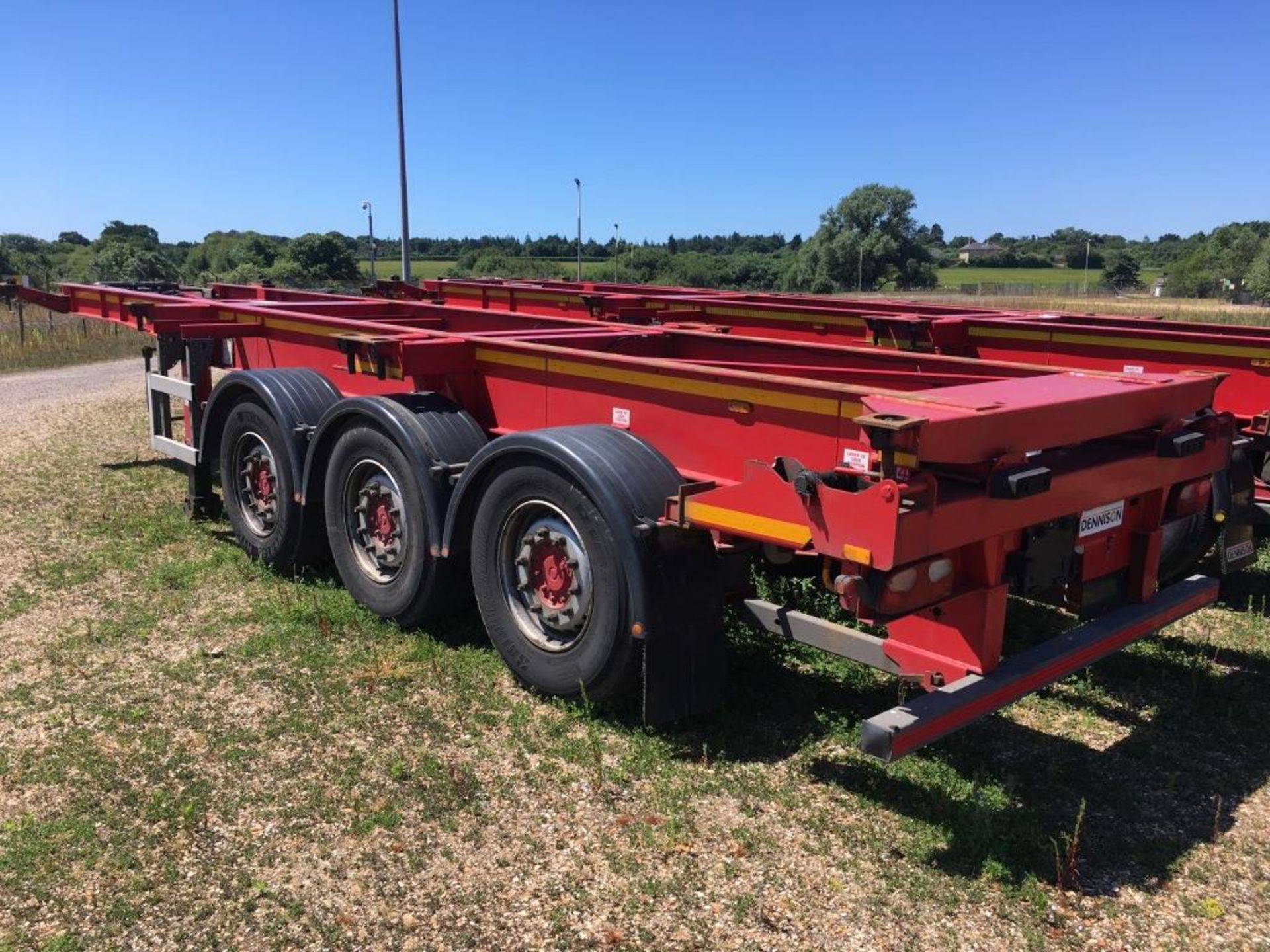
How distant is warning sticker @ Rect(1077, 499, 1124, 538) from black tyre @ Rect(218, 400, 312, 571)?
3.95 meters

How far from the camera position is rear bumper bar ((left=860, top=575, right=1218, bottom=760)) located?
304 centimetres

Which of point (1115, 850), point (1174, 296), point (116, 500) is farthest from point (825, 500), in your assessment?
point (1174, 296)

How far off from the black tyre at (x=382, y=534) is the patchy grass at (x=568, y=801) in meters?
0.18

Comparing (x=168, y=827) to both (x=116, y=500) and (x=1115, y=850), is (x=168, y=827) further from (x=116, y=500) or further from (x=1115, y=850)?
(x=116, y=500)

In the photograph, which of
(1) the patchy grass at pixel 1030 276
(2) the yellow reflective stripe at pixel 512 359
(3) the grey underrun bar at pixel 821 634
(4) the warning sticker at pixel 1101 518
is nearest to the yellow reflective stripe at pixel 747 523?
(3) the grey underrun bar at pixel 821 634

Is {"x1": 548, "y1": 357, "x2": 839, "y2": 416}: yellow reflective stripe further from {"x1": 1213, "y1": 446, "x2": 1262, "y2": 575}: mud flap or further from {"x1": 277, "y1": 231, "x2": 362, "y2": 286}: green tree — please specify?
{"x1": 277, "y1": 231, "x2": 362, "y2": 286}: green tree

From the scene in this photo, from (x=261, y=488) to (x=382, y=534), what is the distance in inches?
55.5

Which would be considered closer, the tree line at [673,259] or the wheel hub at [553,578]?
the wheel hub at [553,578]

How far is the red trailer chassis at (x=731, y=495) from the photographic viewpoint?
10.3 feet

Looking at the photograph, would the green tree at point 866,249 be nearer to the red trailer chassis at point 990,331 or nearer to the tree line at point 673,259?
the tree line at point 673,259

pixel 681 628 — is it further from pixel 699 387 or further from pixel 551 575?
pixel 699 387

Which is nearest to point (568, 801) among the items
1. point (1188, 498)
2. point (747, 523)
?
point (747, 523)

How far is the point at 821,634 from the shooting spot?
3650 mm

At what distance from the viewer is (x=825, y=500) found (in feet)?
10.2
